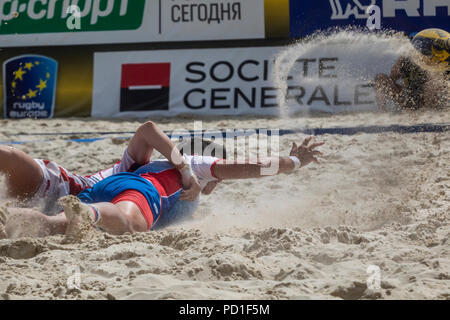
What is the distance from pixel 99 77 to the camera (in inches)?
296

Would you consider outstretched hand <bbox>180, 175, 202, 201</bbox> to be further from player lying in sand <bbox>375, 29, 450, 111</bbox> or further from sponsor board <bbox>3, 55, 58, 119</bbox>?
sponsor board <bbox>3, 55, 58, 119</bbox>

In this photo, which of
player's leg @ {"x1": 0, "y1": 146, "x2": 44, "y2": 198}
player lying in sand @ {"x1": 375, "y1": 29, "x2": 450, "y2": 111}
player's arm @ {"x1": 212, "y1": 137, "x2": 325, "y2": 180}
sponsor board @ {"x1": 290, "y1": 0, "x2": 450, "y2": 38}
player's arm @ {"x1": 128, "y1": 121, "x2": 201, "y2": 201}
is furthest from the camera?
sponsor board @ {"x1": 290, "y1": 0, "x2": 450, "y2": 38}

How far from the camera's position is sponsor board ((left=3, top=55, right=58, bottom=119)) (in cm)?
746

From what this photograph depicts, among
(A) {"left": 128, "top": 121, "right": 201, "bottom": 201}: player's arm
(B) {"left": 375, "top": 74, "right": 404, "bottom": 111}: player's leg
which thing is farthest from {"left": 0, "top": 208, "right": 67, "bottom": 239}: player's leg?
(B) {"left": 375, "top": 74, "right": 404, "bottom": 111}: player's leg

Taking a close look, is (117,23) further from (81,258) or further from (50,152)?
(81,258)

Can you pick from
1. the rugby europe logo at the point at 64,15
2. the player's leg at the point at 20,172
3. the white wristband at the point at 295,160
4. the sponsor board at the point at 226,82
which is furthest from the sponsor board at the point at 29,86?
the white wristband at the point at 295,160

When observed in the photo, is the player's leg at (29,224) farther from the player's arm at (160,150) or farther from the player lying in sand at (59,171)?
the player's arm at (160,150)

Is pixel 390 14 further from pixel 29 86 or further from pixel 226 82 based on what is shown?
pixel 29 86

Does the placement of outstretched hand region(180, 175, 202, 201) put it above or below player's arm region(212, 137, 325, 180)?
below

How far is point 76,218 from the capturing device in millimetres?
2777

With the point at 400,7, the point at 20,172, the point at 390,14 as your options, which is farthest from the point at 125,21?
the point at 20,172

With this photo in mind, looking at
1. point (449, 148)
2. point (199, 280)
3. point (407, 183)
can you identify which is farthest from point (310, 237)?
point (449, 148)

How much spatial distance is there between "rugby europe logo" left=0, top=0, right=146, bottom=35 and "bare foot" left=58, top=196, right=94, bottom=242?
199 inches

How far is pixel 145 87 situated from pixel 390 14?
10.2 feet
